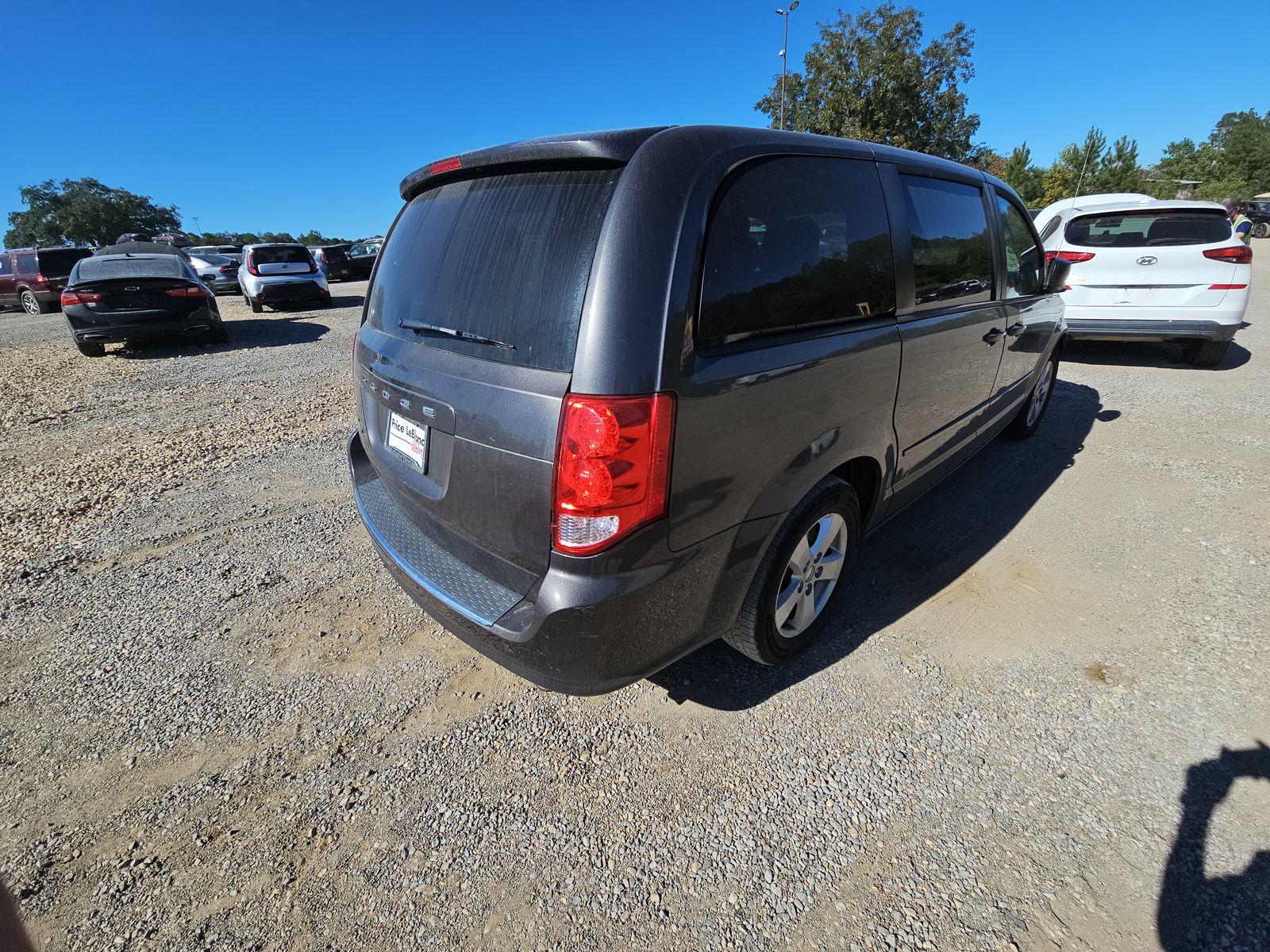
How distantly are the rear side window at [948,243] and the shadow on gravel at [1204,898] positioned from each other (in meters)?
1.97

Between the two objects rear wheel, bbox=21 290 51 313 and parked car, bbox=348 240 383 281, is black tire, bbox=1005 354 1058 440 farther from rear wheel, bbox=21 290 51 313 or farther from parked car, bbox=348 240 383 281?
parked car, bbox=348 240 383 281

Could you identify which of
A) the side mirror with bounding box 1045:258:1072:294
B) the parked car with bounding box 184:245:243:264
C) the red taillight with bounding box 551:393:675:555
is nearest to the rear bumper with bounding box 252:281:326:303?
the parked car with bounding box 184:245:243:264

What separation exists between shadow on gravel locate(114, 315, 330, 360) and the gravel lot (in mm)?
6909

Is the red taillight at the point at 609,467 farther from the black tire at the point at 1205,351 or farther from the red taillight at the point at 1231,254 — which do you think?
the black tire at the point at 1205,351

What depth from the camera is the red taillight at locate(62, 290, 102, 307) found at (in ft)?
26.6

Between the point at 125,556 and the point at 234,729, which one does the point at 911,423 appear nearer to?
the point at 234,729

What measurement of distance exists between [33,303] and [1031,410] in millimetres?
Result: 22233

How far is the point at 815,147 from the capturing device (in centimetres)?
211

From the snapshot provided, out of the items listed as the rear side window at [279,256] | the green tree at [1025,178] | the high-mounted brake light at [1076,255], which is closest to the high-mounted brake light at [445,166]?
the high-mounted brake light at [1076,255]

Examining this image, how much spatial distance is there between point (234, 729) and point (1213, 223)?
9.07m

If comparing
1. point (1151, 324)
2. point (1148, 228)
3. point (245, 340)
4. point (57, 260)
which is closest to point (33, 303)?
point (57, 260)

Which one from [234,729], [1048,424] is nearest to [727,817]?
[234,729]

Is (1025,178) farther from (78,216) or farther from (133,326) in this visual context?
(78,216)

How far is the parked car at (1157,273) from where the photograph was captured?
6.05 m
